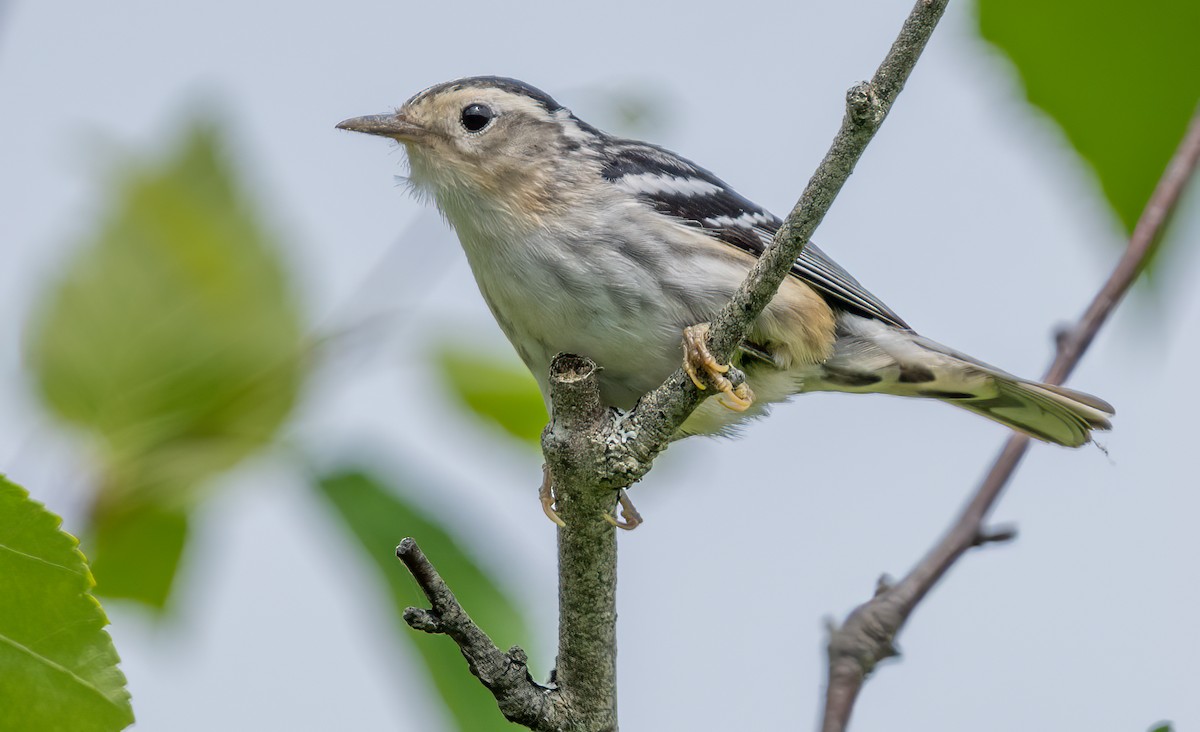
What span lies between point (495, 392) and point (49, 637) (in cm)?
216

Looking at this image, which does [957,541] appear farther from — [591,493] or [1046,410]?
[1046,410]

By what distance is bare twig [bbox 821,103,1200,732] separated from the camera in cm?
292

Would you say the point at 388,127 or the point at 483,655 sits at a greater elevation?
the point at 388,127

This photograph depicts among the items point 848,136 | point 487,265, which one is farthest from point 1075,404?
point 848,136

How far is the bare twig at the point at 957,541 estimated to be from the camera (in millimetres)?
2916

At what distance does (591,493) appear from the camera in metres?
3.06

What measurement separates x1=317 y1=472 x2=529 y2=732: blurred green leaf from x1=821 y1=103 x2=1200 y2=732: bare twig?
0.81 metres

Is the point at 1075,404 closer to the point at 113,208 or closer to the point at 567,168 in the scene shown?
the point at 567,168

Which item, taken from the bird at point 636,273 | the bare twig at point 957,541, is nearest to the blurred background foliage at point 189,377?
the bare twig at point 957,541

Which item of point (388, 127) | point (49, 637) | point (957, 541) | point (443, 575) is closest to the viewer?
point (49, 637)

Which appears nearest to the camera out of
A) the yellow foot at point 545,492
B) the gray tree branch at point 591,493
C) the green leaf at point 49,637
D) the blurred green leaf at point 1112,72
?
the green leaf at point 49,637

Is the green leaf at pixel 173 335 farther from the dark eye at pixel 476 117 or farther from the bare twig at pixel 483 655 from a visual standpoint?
the dark eye at pixel 476 117

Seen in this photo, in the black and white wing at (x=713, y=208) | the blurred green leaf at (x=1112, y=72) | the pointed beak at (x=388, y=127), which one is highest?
the blurred green leaf at (x=1112, y=72)

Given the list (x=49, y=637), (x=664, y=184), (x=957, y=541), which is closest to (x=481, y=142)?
(x=664, y=184)
